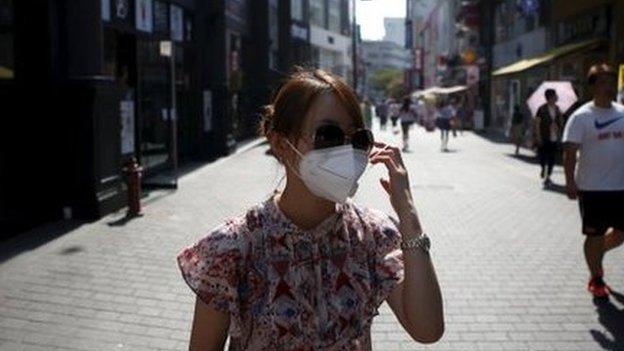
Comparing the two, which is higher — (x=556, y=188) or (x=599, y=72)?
(x=599, y=72)

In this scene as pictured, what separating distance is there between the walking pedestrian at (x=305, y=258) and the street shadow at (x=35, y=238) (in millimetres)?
6403

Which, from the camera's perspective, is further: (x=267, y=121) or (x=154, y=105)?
(x=154, y=105)

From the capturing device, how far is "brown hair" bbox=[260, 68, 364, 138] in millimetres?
2168

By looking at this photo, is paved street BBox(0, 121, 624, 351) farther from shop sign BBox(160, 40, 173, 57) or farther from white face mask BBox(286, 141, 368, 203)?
shop sign BBox(160, 40, 173, 57)

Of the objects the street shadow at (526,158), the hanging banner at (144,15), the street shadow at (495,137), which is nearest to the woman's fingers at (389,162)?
the hanging banner at (144,15)

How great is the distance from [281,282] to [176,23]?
15.9 metres

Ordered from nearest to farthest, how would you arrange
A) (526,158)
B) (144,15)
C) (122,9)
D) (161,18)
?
(122,9)
(144,15)
(161,18)
(526,158)

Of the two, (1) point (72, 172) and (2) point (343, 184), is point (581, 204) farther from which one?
(1) point (72, 172)

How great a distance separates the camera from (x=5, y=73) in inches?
393

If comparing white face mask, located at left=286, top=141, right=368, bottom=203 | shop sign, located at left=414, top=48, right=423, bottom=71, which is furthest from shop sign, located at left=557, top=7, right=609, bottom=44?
shop sign, located at left=414, top=48, right=423, bottom=71

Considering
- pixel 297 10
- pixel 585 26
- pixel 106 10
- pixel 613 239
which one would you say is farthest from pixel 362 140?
pixel 297 10

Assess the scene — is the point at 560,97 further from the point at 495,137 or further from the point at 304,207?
the point at 495,137

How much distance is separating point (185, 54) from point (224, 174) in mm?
3643

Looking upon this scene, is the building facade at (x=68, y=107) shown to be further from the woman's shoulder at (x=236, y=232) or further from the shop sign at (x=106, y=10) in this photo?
the woman's shoulder at (x=236, y=232)
